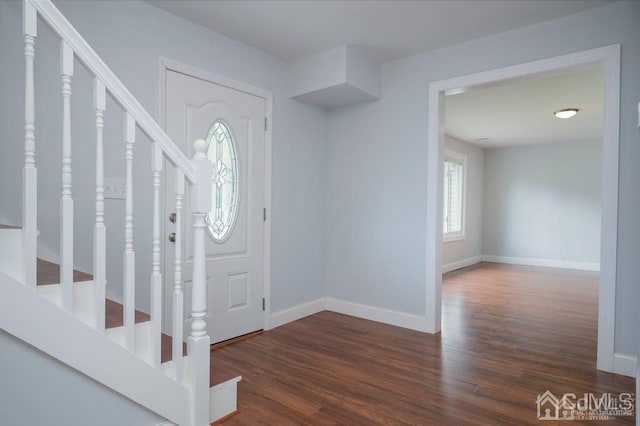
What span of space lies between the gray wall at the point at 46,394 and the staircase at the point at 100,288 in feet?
0.18

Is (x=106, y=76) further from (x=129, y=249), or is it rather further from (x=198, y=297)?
(x=198, y=297)

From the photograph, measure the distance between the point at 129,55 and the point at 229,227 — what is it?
4.66 ft

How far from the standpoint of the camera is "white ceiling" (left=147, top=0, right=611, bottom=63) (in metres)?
2.47

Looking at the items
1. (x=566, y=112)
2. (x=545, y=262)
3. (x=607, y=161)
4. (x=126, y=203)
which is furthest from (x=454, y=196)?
(x=126, y=203)

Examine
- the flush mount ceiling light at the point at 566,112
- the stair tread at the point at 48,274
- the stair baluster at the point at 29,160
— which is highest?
the flush mount ceiling light at the point at 566,112

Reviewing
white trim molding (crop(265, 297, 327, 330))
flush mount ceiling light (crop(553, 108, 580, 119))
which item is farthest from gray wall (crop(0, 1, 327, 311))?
flush mount ceiling light (crop(553, 108, 580, 119))

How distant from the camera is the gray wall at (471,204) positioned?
6.74 metres

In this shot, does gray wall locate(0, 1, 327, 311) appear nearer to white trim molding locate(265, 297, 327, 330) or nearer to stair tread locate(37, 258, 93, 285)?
white trim molding locate(265, 297, 327, 330)

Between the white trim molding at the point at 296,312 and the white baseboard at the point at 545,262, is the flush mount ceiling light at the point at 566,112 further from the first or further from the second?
the white trim molding at the point at 296,312

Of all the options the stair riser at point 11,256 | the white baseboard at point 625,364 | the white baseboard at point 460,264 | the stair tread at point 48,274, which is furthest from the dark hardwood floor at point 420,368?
the white baseboard at point 460,264

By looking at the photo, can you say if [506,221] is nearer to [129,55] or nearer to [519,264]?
[519,264]

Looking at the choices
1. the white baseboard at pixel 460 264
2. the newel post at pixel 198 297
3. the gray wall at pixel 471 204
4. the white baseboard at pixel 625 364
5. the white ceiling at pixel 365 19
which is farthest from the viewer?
the gray wall at pixel 471 204

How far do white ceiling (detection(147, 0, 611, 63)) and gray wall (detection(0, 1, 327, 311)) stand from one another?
0.64 feet

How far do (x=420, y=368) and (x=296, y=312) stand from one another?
1444mm
